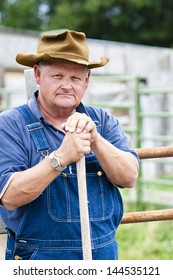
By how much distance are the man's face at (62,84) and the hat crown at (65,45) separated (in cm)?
4

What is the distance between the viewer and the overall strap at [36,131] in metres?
2.63

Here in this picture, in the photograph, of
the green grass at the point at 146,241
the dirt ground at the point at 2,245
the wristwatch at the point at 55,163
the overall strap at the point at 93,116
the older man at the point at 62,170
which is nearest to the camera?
the wristwatch at the point at 55,163

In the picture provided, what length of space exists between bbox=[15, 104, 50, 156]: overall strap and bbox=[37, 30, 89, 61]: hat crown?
0.23 metres

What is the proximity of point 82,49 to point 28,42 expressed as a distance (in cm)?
963

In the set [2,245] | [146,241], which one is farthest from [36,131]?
[146,241]

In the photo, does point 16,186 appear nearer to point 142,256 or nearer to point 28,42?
point 142,256

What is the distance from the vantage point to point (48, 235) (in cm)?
261

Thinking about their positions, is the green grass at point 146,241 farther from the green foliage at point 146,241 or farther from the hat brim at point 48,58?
the hat brim at point 48,58

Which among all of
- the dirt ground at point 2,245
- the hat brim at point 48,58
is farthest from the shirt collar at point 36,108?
the dirt ground at point 2,245

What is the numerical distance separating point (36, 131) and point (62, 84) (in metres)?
0.19

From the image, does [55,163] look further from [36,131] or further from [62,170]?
[36,131]

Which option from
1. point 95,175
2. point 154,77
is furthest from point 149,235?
point 154,77

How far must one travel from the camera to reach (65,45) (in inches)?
104
